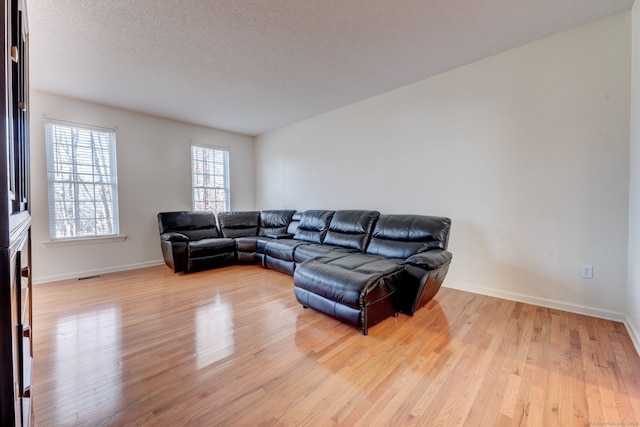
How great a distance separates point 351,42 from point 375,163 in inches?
67.8

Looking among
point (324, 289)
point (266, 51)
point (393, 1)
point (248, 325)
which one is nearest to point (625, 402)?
point (324, 289)

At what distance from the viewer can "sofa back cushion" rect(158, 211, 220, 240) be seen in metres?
4.29

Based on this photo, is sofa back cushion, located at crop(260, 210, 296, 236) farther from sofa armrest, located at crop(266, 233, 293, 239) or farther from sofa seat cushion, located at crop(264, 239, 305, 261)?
sofa seat cushion, located at crop(264, 239, 305, 261)

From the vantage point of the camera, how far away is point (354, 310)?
2113mm

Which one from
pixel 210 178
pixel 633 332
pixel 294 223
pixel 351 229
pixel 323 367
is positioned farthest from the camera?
pixel 210 178

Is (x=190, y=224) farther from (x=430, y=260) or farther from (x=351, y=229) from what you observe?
(x=430, y=260)

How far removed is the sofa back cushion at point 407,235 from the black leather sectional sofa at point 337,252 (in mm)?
10

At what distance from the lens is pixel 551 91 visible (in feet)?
8.29

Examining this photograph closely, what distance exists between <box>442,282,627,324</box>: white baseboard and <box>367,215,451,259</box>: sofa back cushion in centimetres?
74

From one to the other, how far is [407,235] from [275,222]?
2.67 metres

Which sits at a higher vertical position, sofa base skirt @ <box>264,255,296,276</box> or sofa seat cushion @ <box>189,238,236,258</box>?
sofa seat cushion @ <box>189,238,236,258</box>

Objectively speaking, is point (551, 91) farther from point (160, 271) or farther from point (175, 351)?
point (160, 271)

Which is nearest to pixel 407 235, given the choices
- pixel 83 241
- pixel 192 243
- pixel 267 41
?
pixel 267 41

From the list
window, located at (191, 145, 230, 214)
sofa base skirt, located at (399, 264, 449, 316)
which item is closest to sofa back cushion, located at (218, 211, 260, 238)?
window, located at (191, 145, 230, 214)
